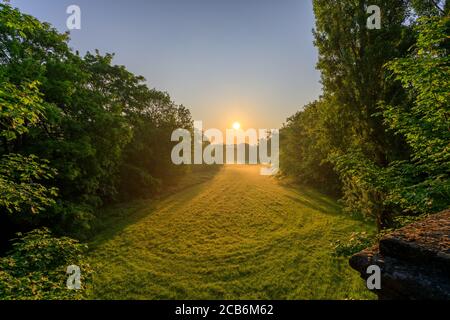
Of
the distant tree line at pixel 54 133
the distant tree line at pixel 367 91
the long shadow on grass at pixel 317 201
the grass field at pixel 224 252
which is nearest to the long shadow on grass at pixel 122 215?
the grass field at pixel 224 252

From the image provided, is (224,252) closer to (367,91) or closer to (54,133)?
(367,91)

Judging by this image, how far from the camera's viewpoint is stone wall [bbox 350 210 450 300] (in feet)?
8.79

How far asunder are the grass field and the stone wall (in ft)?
21.6

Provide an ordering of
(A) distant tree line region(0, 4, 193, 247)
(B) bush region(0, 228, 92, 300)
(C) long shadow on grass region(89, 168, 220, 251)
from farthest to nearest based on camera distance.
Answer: (C) long shadow on grass region(89, 168, 220, 251)
(A) distant tree line region(0, 4, 193, 247)
(B) bush region(0, 228, 92, 300)

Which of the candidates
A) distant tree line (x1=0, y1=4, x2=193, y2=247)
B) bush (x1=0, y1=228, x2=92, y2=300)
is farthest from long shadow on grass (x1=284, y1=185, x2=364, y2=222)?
bush (x1=0, y1=228, x2=92, y2=300)

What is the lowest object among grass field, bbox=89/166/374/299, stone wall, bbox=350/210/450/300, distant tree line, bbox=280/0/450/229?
grass field, bbox=89/166/374/299

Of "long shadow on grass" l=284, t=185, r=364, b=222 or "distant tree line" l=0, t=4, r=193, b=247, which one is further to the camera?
"long shadow on grass" l=284, t=185, r=364, b=222

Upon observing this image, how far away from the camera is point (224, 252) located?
14742mm

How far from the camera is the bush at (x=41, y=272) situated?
16.1ft

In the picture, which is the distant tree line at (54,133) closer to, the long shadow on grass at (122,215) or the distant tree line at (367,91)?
the long shadow on grass at (122,215)

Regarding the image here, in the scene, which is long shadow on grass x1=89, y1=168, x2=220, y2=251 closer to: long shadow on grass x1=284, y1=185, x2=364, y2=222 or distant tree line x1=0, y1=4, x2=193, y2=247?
distant tree line x1=0, y1=4, x2=193, y2=247

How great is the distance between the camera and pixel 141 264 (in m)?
13.4
